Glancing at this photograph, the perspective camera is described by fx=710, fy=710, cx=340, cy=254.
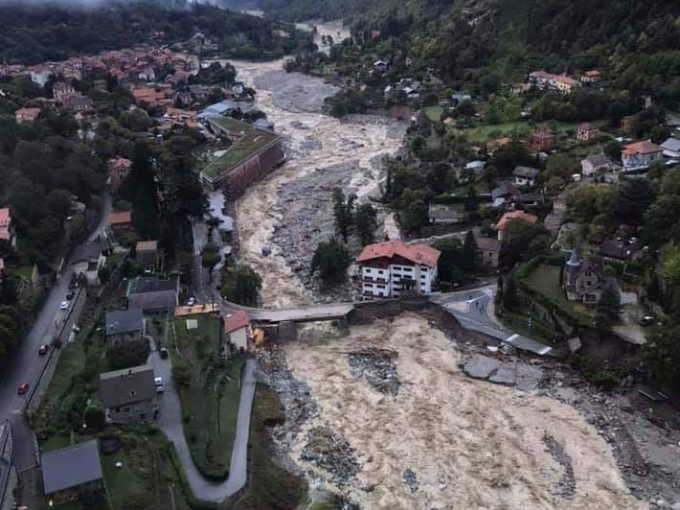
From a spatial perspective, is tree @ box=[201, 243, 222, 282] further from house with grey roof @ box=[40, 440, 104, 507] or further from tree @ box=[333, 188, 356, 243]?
house with grey roof @ box=[40, 440, 104, 507]

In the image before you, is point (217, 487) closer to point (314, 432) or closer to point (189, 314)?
point (314, 432)

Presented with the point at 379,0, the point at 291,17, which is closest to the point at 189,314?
the point at 379,0

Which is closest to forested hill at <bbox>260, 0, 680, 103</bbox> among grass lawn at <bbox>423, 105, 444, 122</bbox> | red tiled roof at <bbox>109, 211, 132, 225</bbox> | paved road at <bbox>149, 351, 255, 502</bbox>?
grass lawn at <bbox>423, 105, 444, 122</bbox>

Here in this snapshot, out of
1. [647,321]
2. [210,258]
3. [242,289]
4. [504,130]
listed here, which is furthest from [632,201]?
[210,258]

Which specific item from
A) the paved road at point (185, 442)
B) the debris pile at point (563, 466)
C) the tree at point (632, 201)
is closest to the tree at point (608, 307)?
the debris pile at point (563, 466)

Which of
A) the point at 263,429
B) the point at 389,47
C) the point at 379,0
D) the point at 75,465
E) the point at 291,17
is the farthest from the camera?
the point at 291,17

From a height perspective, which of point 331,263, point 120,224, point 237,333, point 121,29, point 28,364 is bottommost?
point 237,333

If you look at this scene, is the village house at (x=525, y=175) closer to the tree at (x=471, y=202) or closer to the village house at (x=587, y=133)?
the tree at (x=471, y=202)

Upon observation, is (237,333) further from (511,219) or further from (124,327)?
(511,219)
